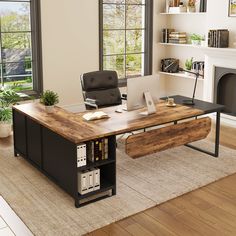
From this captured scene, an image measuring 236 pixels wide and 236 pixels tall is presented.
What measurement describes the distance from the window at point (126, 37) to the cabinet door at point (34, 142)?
2911mm

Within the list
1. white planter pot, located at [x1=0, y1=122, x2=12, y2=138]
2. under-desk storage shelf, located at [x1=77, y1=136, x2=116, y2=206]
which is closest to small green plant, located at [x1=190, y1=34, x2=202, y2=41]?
white planter pot, located at [x1=0, y1=122, x2=12, y2=138]

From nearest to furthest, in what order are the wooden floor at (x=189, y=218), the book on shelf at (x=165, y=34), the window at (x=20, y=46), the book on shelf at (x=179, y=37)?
the wooden floor at (x=189, y=218) → the window at (x=20, y=46) → the book on shelf at (x=179, y=37) → the book on shelf at (x=165, y=34)

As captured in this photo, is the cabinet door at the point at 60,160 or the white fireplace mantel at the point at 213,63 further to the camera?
the white fireplace mantel at the point at 213,63

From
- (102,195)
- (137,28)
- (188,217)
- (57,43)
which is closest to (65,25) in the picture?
(57,43)

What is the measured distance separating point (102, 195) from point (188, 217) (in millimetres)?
833

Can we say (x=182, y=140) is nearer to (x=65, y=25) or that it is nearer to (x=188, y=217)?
(x=188, y=217)

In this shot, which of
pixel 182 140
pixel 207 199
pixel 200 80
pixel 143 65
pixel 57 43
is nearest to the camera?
pixel 207 199

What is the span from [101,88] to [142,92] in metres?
1.21

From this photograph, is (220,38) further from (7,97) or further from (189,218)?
(189,218)

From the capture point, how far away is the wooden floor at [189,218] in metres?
3.08

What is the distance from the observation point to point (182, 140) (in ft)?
14.4

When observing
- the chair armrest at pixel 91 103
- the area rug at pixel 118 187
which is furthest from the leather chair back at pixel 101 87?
the area rug at pixel 118 187

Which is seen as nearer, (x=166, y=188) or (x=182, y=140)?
(x=166, y=188)

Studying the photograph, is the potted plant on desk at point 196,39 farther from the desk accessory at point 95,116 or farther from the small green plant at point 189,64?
the desk accessory at point 95,116
